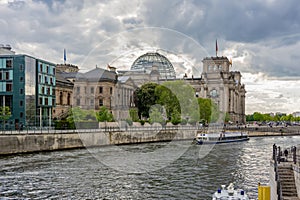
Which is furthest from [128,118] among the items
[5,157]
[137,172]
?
[137,172]

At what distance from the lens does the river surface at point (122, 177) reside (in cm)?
3359

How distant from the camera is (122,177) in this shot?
41750 mm

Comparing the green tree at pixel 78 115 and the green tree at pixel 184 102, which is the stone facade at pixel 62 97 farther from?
the green tree at pixel 184 102

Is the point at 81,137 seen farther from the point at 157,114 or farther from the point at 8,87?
the point at 157,114

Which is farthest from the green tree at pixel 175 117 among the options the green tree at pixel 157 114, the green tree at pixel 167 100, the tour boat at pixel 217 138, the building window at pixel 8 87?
the building window at pixel 8 87

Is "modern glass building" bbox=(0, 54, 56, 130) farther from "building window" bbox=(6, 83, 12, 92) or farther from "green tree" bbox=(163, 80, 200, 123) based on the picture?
"green tree" bbox=(163, 80, 200, 123)

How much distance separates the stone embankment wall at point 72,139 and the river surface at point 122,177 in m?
4.09

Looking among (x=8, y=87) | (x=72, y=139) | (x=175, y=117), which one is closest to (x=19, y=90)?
(x=8, y=87)

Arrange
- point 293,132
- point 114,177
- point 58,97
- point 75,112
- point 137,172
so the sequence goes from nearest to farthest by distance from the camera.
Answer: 1. point 114,177
2. point 137,172
3. point 75,112
4. point 58,97
5. point 293,132

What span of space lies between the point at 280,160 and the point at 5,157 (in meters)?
41.5

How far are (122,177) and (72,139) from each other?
35.7 m

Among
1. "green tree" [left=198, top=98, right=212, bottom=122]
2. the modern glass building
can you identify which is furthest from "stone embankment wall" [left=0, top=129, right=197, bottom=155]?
"green tree" [left=198, top=98, right=212, bottom=122]

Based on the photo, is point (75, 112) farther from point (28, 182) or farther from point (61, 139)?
point (28, 182)

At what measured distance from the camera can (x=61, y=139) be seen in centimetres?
A: 7262
